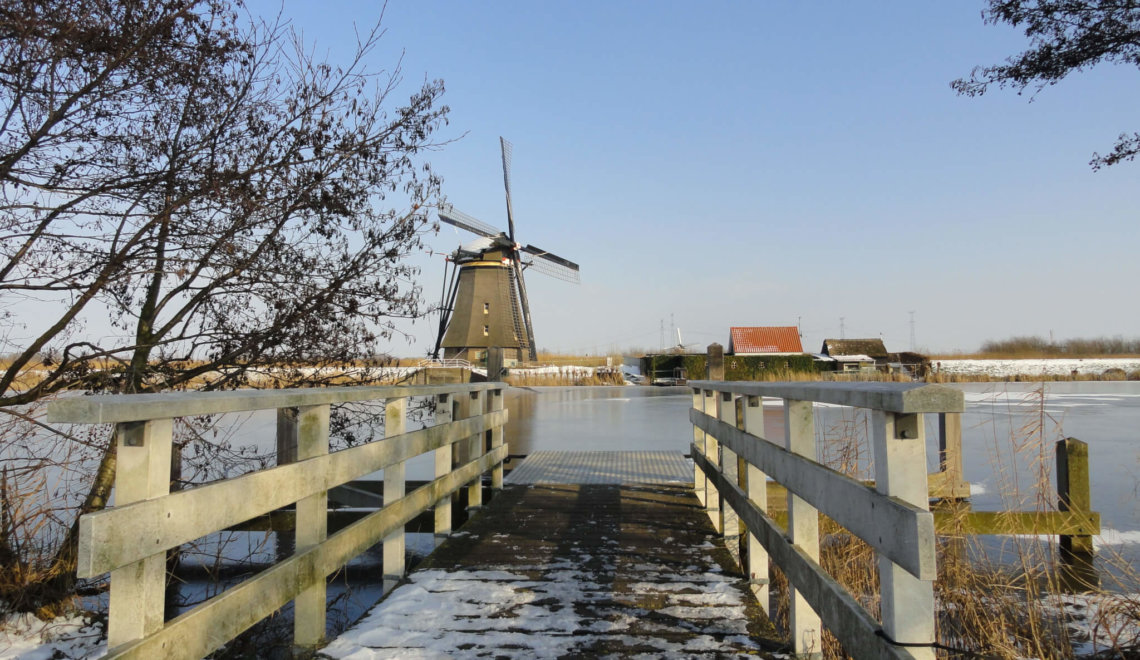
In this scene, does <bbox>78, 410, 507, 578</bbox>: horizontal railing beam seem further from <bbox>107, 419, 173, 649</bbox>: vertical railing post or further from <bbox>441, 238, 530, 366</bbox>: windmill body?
<bbox>441, 238, 530, 366</bbox>: windmill body

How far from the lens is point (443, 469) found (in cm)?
480

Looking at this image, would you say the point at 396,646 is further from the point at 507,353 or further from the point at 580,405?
the point at 507,353

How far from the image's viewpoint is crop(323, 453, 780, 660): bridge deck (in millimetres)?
2785

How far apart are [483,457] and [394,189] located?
2.30 meters

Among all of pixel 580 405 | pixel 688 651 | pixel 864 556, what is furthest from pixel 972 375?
pixel 688 651

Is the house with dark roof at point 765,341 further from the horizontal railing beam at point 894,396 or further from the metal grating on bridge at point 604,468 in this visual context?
the horizontal railing beam at point 894,396

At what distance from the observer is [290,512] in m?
7.06

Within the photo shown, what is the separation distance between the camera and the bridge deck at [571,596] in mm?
2785

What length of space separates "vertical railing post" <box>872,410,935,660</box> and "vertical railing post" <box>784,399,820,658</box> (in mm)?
878

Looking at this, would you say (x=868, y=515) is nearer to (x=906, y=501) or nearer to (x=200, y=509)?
(x=906, y=501)

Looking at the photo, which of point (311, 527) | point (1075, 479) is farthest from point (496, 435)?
point (1075, 479)

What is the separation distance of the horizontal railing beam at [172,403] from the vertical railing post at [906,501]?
1.69 metres

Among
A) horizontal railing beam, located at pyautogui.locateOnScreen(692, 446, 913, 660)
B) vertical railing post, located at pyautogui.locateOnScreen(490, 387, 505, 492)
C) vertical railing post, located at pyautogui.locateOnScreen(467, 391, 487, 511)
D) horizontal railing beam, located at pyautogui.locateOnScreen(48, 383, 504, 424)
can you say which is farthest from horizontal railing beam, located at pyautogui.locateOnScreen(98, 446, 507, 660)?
vertical railing post, located at pyautogui.locateOnScreen(490, 387, 505, 492)

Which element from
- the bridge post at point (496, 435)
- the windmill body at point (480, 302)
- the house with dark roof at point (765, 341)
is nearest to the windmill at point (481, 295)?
the windmill body at point (480, 302)
